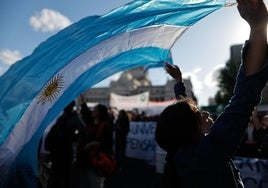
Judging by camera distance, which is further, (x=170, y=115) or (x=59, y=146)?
(x=59, y=146)

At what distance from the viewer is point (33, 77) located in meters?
2.93

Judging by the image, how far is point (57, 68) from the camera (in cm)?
304

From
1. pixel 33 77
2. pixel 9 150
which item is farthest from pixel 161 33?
pixel 9 150

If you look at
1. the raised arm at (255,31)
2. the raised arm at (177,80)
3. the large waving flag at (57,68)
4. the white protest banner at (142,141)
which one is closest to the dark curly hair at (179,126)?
the raised arm at (255,31)

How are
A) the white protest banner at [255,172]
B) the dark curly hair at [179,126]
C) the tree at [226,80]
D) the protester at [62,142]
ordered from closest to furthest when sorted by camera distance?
the dark curly hair at [179,126] < the white protest banner at [255,172] < the protester at [62,142] < the tree at [226,80]

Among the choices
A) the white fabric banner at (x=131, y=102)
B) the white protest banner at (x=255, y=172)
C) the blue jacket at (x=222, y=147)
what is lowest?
the white protest banner at (x=255, y=172)

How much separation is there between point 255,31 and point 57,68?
213 cm

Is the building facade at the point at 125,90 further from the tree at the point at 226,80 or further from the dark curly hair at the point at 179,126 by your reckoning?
the dark curly hair at the point at 179,126

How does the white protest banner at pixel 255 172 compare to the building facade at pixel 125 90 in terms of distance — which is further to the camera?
the building facade at pixel 125 90

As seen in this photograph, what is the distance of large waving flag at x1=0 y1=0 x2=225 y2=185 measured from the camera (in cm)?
287

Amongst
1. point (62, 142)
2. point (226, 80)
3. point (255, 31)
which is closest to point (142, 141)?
point (62, 142)

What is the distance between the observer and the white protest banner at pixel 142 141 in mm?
10781

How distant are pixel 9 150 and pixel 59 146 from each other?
118 inches

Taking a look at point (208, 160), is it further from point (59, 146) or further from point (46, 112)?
point (59, 146)
